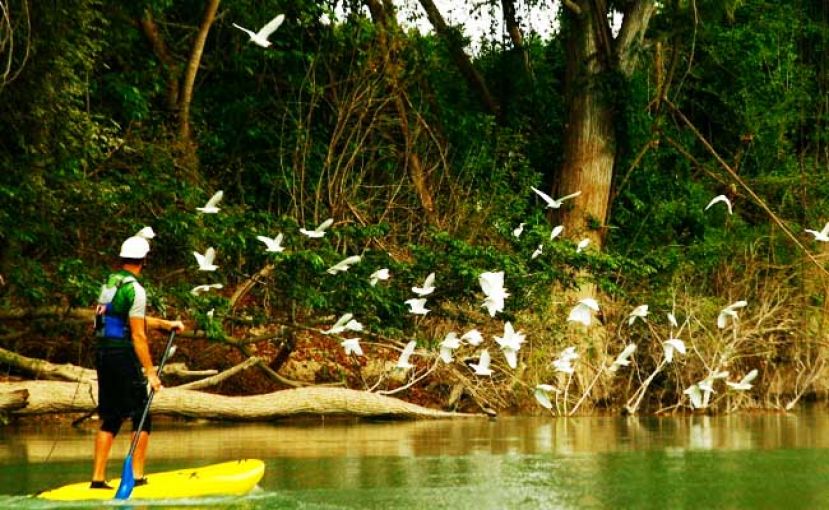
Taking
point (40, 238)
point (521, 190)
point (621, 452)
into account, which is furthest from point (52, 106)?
point (521, 190)

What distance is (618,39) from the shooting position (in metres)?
23.5

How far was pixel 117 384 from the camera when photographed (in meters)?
9.99

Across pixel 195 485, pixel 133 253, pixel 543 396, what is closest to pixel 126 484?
pixel 195 485

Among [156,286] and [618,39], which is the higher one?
[618,39]

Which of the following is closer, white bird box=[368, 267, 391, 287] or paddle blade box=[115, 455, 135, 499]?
paddle blade box=[115, 455, 135, 499]

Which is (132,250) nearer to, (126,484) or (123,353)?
(123,353)

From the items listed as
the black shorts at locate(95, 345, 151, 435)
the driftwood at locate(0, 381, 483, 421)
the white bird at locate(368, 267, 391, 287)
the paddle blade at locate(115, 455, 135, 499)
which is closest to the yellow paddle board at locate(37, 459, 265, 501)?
the paddle blade at locate(115, 455, 135, 499)

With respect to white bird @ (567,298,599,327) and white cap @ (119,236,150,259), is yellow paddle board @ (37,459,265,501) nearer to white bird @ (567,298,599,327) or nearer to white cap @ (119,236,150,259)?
white cap @ (119,236,150,259)

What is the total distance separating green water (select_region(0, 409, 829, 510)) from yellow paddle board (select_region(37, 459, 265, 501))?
128mm

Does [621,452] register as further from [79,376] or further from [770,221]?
[770,221]

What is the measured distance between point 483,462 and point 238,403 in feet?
16.8

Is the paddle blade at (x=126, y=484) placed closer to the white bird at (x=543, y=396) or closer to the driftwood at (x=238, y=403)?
the driftwood at (x=238, y=403)

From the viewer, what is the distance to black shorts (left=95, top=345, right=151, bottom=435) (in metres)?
9.94

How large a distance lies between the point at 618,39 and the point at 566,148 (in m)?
1.92
